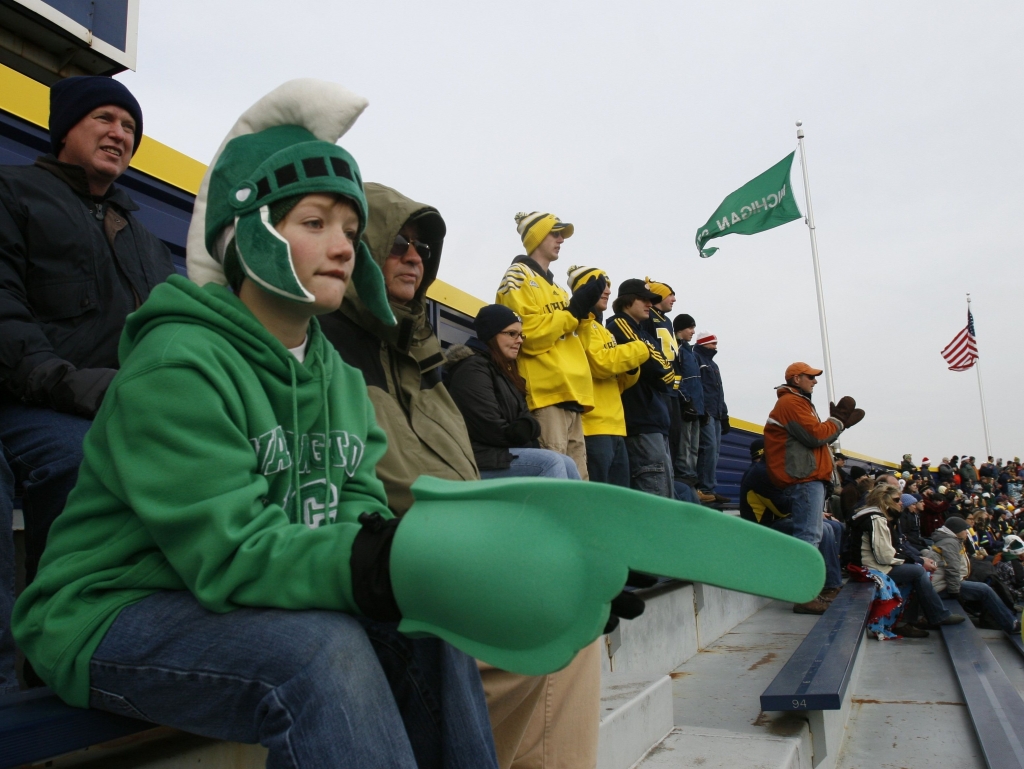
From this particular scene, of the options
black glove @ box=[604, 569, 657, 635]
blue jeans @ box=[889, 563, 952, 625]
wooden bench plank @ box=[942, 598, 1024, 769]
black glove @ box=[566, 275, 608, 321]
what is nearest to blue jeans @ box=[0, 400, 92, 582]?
black glove @ box=[604, 569, 657, 635]

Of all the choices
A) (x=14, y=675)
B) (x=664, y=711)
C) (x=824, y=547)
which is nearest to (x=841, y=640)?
(x=664, y=711)

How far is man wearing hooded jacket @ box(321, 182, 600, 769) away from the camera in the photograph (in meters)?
1.77

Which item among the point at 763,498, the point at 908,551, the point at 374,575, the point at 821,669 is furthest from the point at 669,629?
the point at 908,551

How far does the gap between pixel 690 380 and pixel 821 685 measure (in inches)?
149

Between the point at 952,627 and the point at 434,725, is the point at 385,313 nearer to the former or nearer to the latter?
the point at 434,725

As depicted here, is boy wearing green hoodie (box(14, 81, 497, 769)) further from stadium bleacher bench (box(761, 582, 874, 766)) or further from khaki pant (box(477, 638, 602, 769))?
stadium bleacher bench (box(761, 582, 874, 766))

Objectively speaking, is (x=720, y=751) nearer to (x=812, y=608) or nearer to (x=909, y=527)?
(x=812, y=608)

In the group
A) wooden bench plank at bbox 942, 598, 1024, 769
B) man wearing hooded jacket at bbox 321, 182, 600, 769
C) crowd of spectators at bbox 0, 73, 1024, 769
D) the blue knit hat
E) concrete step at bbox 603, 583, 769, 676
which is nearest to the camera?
crowd of spectators at bbox 0, 73, 1024, 769

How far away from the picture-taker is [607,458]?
4.87 meters

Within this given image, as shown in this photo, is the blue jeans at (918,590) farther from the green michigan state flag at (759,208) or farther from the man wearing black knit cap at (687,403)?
the green michigan state flag at (759,208)

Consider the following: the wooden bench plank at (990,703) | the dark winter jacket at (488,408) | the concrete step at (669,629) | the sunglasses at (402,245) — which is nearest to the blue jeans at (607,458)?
the concrete step at (669,629)

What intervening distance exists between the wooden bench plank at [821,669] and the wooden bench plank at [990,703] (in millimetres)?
651

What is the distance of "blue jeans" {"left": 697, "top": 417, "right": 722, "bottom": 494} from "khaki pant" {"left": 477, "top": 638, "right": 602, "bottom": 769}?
5717 millimetres

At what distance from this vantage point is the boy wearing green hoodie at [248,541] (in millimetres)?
1090
